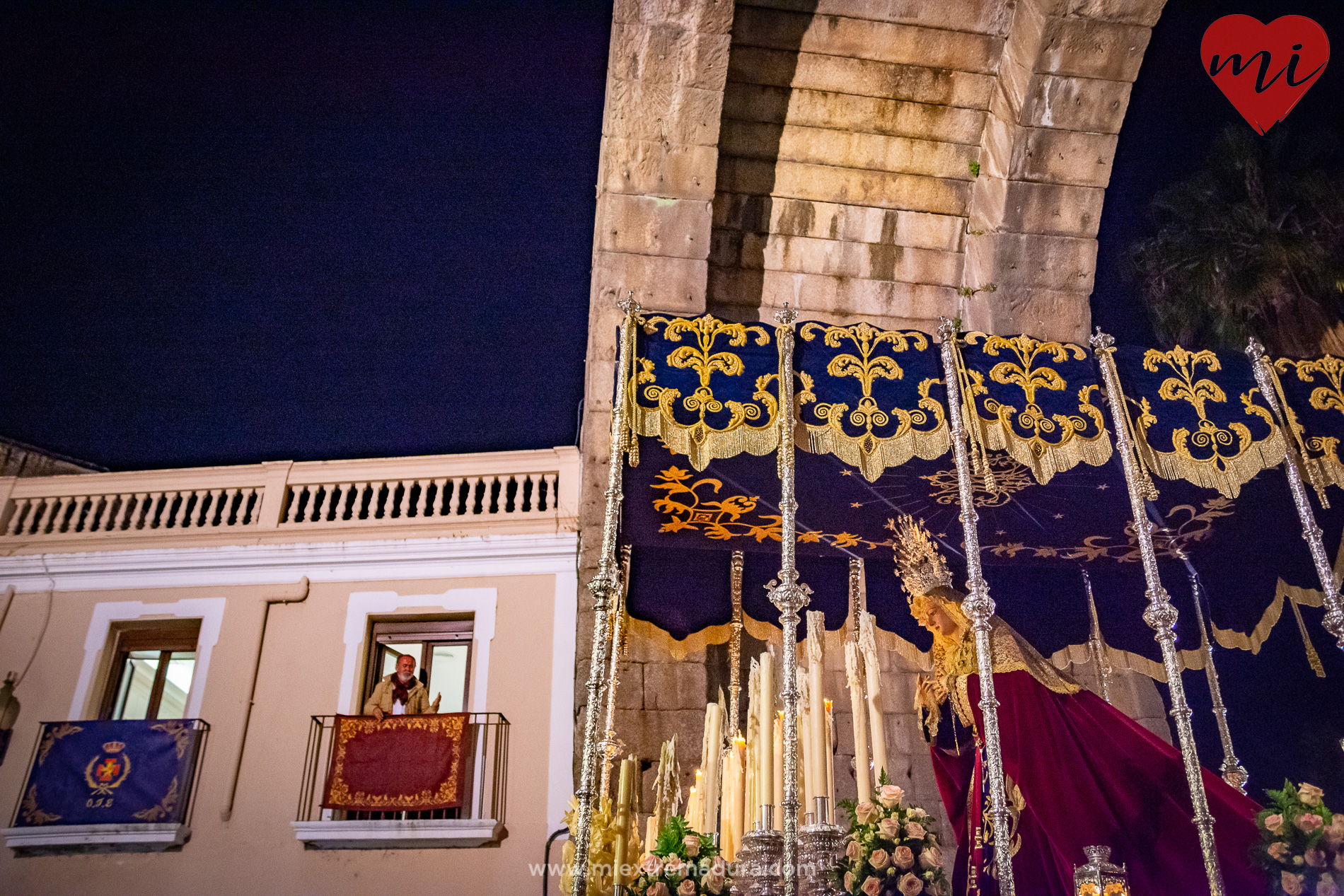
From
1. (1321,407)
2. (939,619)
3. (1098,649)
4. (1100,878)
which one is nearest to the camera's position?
(1100,878)

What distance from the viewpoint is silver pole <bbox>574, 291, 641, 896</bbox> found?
10.4 feet

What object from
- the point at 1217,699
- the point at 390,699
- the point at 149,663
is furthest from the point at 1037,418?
the point at 149,663

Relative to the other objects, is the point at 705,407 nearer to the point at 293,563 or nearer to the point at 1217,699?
the point at 1217,699

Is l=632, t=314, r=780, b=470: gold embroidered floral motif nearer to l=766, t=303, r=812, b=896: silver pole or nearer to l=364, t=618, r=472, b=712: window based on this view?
l=766, t=303, r=812, b=896: silver pole

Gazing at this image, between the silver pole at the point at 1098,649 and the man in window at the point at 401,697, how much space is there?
4729 millimetres

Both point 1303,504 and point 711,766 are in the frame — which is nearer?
point 1303,504

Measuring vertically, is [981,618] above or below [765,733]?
above

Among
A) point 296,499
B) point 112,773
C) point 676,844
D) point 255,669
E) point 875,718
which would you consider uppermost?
point 296,499

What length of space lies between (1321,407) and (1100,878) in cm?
238

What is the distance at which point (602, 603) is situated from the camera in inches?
140

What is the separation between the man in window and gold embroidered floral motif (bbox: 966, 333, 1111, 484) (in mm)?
5048

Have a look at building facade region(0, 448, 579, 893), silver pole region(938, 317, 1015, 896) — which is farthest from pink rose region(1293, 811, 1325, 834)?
building facade region(0, 448, 579, 893)

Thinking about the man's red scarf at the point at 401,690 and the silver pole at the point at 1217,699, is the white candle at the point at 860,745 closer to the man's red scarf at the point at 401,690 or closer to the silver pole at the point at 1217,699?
the silver pole at the point at 1217,699

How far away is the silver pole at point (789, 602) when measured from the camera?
9.76 ft
